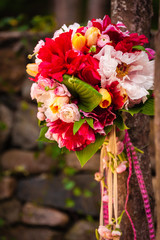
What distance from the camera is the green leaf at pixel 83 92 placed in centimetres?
80

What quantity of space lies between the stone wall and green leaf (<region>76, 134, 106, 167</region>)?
130cm

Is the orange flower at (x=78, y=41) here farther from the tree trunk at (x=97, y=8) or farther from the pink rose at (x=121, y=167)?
the tree trunk at (x=97, y=8)

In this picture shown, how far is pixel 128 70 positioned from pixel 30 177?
5.78ft

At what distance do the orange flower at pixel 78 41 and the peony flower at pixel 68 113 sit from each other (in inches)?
7.6

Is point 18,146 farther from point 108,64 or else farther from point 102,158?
point 108,64

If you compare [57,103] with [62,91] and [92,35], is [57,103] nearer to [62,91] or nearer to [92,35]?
[62,91]

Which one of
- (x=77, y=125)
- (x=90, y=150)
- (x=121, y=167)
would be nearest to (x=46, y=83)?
(x=77, y=125)

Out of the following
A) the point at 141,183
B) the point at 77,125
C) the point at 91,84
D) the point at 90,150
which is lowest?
the point at 141,183

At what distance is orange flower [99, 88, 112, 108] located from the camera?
815 mm

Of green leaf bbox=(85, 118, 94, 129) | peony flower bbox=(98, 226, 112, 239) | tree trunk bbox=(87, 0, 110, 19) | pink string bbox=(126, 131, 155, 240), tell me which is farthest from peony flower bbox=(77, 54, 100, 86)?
tree trunk bbox=(87, 0, 110, 19)

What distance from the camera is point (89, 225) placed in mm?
2109

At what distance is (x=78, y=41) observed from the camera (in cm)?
85

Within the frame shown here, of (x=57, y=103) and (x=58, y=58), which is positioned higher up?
(x=58, y=58)

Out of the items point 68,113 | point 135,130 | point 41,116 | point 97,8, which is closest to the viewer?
point 68,113
